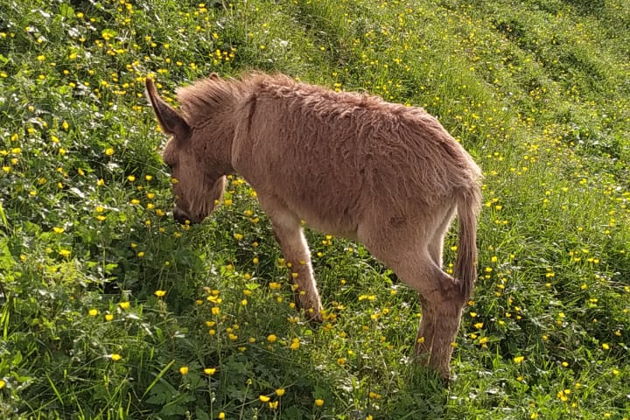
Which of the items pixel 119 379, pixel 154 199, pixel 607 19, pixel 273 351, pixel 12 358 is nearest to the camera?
pixel 12 358

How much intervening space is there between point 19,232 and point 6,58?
191 cm

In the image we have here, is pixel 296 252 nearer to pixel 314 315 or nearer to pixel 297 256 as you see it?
pixel 297 256

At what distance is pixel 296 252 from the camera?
4.00m

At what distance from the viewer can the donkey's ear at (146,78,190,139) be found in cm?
410

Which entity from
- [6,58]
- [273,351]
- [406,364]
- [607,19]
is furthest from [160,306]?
[607,19]

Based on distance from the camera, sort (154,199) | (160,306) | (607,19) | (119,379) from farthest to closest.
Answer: (607,19)
(154,199)
(160,306)
(119,379)

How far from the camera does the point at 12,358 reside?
2566 millimetres

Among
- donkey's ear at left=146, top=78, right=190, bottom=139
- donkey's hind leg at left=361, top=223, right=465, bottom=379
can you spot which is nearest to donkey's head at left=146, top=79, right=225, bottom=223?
donkey's ear at left=146, top=78, right=190, bottom=139

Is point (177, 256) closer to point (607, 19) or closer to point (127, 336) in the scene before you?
point (127, 336)

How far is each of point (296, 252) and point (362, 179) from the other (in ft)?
2.63

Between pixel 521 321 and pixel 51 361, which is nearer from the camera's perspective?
pixel 51 361

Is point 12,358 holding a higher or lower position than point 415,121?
lower

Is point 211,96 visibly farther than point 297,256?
Yes

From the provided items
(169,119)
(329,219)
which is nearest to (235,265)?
(329,219)
